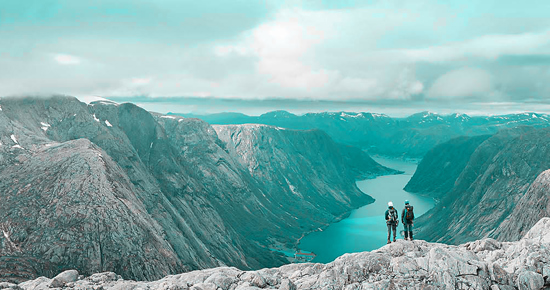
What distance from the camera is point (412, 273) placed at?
1076 inches

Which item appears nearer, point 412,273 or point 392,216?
point 412,273

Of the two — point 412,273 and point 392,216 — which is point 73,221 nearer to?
point 392,216

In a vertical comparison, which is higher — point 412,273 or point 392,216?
point 392,216

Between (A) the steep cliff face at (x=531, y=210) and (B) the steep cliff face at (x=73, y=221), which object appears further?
(A) the steep cliff face at (x=531, y=210)

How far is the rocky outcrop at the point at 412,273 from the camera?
85.5ft

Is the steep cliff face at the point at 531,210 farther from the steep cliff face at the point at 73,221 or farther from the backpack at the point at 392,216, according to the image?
the backpack at the point at 392,216

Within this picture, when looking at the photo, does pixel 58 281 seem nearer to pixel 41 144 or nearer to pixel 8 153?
pixel 8 153

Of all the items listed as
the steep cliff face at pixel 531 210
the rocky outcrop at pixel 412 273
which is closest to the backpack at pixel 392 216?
the rocky outcrop at pixel 412 273

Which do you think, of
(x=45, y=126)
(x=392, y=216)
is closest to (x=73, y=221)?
(x=45, y=126)

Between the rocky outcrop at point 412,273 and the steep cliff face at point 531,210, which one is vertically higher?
the rocky outcrop at point 412,273

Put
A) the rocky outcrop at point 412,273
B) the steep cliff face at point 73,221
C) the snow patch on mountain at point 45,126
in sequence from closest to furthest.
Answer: the rocky outcrop at point 412,273 → the steep cliff face at point 73,221 → the snow patch on mountain at point 45,126

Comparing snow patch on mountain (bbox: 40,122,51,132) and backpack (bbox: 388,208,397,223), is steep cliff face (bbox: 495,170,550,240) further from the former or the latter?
snow patch on mountain (bbox: 40,122,51,132)

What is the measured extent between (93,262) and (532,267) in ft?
260

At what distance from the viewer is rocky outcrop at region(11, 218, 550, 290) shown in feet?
85.5
